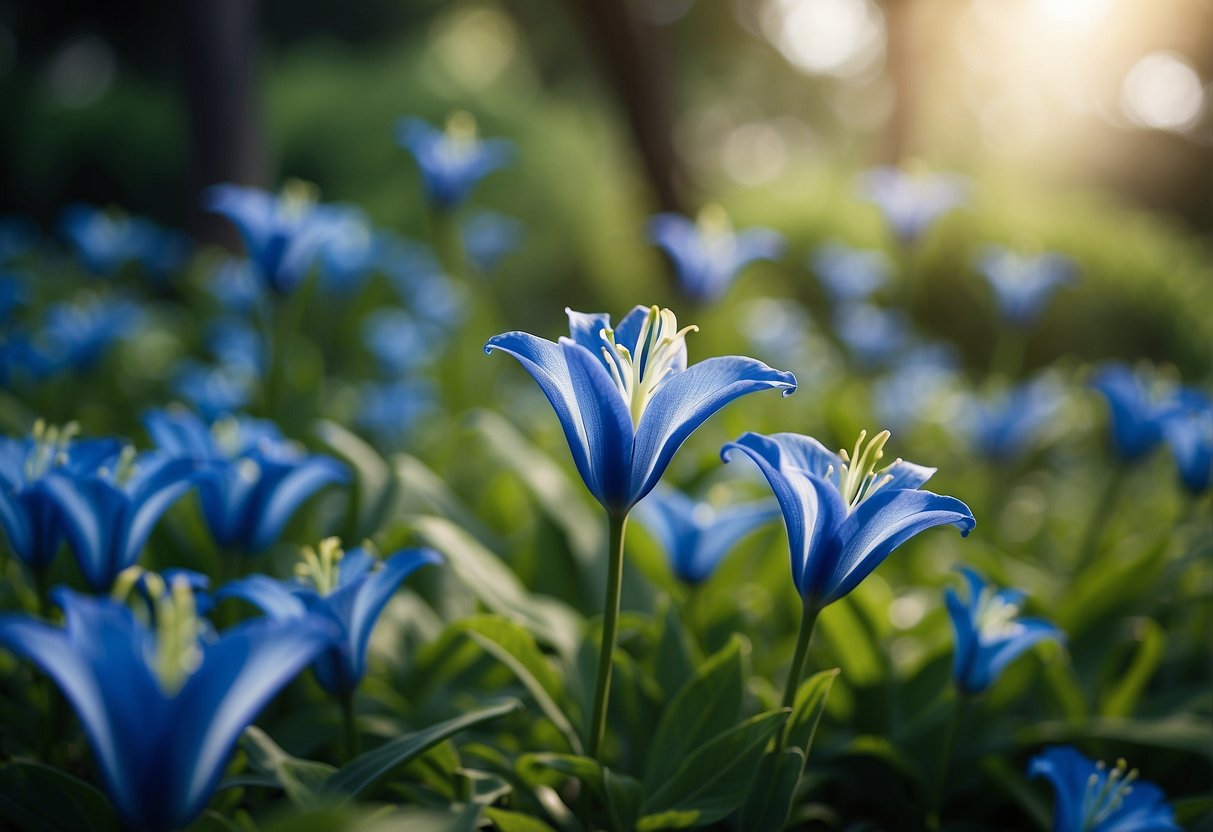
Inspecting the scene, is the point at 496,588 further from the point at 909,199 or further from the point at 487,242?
the point at 487,242

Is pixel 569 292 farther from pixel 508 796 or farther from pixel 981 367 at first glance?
pixel 508 796

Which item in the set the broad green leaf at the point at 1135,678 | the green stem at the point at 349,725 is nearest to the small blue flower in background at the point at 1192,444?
the broad green leaf at the point at 1135,678

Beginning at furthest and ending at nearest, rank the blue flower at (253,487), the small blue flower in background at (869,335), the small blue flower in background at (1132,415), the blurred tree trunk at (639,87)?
1. the blurred tree trunk at (639,87)
2. the small blue flower in background at (869,335)
3. the small blue flower in background at (1132,415)
4. the blue flower at (253,487)

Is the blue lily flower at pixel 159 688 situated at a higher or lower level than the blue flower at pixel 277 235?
lower

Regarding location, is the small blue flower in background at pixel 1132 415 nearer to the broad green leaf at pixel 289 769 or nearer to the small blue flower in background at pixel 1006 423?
the small blue flower in background at pixel 1006 423

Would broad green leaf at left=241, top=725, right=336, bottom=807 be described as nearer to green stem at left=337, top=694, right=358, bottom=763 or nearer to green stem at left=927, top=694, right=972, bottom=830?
green stem at left=337, top=694, right=358, bottom=763

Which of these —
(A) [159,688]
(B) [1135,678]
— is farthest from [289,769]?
(B) [1135,678]

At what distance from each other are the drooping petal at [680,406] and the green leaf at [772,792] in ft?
1.38

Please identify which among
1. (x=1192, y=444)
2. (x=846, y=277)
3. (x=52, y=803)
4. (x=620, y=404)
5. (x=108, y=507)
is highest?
(x=846, y=277)

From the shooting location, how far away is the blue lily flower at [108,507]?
4.25 feet

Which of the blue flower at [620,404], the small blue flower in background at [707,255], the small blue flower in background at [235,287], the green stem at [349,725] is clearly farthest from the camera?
the small blue flower in background at [235,287]

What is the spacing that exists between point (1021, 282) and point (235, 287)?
2700mm

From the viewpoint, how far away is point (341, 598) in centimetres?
125

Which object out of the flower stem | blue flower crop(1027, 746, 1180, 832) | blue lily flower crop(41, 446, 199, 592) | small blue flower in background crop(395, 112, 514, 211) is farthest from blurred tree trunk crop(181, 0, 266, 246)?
blue flower crop(1027, 746, 1180, 832)
